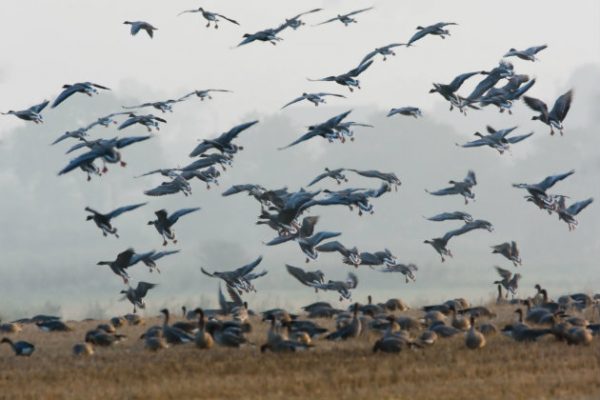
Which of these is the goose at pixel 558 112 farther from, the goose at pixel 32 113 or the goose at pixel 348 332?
the goose at pixel 32 113

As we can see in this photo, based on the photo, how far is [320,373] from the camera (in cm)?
2872

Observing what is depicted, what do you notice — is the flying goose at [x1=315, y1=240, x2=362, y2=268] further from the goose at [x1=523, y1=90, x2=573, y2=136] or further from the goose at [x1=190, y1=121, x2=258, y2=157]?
the goose at [x1=523, y1=90, x2=573, y2=136]

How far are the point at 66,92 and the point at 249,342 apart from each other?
10072 millimetres

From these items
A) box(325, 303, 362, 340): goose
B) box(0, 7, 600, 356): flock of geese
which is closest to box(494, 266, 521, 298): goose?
box(0, 7, 600, 356): flock of geese

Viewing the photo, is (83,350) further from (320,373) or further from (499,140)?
(499,140)

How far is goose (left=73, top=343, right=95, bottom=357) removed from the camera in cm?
3309

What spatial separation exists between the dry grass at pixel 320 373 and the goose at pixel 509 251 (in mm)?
11722

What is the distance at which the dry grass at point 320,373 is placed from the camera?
2661 cm

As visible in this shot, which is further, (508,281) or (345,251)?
(508,281)

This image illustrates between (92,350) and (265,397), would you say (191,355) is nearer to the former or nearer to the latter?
(92,350)

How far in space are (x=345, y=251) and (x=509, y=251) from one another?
6084 millimetres

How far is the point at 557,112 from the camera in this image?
Answer: 3856 centimetres

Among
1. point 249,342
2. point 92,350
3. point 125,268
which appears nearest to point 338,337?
point 249,342

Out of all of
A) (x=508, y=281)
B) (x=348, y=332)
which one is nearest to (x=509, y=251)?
(x=508, y=281)
